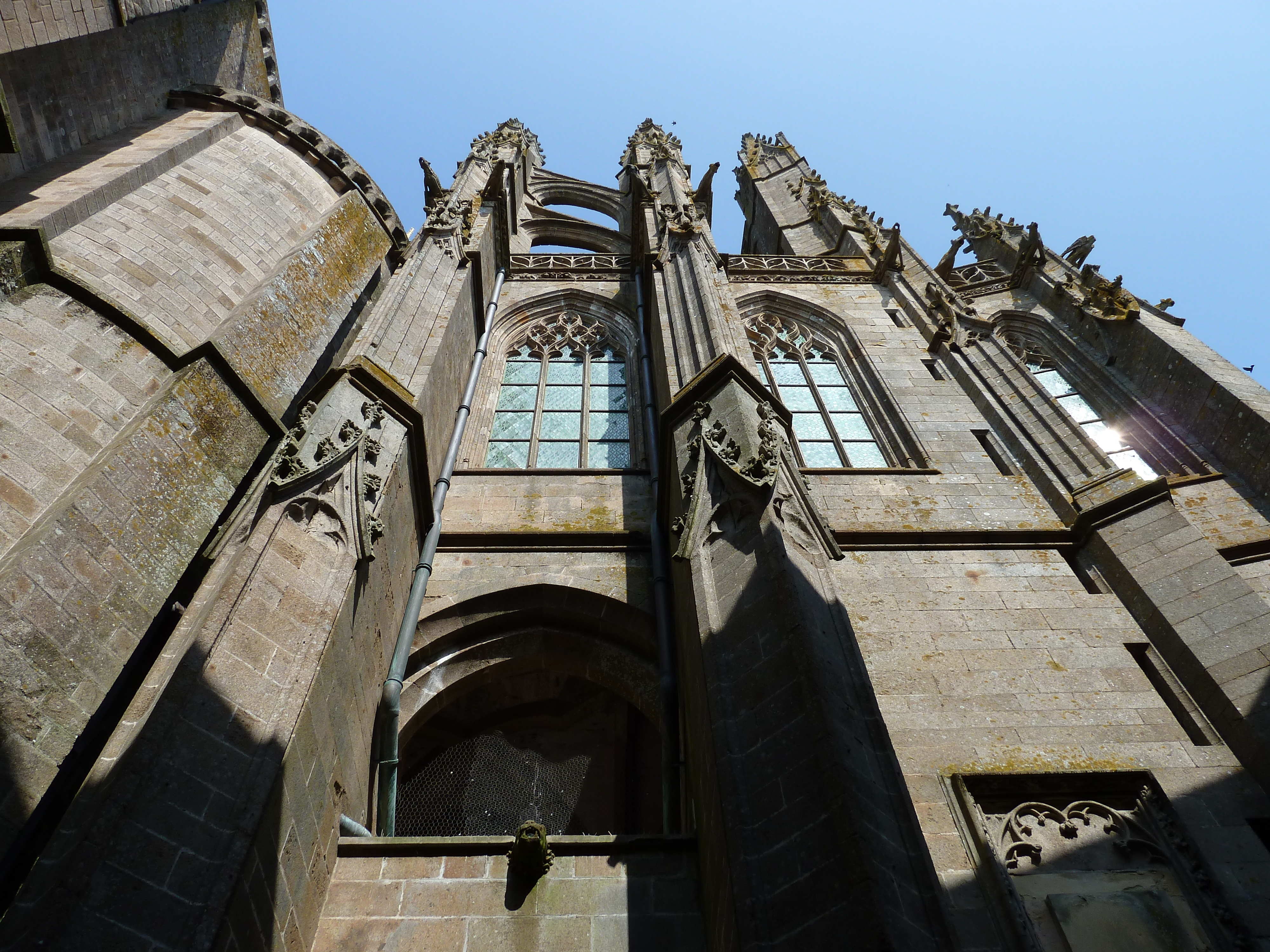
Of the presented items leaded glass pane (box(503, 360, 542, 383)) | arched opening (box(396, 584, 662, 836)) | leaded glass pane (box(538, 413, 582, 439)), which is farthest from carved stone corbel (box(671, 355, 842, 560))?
leaded glass pane (box(503, 360, 542, 383))

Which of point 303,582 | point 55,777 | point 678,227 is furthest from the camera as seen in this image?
point 678,227

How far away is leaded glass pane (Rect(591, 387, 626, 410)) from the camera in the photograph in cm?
1080

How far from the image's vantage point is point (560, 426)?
10367 mm

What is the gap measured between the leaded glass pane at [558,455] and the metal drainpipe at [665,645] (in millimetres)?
951

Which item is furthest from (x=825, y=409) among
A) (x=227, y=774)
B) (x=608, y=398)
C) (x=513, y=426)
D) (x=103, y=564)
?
(x=227, y=774)

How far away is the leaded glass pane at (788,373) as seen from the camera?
36.6 feet

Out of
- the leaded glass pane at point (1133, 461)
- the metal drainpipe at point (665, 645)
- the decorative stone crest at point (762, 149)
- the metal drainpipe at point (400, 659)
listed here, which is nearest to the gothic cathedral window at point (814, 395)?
the metal drainpipe at point (665, 645)

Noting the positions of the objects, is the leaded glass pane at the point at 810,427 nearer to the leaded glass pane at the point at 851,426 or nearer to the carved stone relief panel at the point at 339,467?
the leaded glass pane at the point at 851,426

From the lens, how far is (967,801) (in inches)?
189

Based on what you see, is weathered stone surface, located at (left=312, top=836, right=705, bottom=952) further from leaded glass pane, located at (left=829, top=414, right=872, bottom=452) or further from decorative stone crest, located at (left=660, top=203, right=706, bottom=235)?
decorative stone crest, located at (left=660, top=203, right=706, bottom=235)

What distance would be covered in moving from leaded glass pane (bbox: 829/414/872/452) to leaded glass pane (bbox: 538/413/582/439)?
3137 millimetres

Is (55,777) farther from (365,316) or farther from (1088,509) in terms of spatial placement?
(365,316)

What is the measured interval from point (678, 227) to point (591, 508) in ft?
17.1

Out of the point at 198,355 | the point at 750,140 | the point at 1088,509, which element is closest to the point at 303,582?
the point at 198,355
